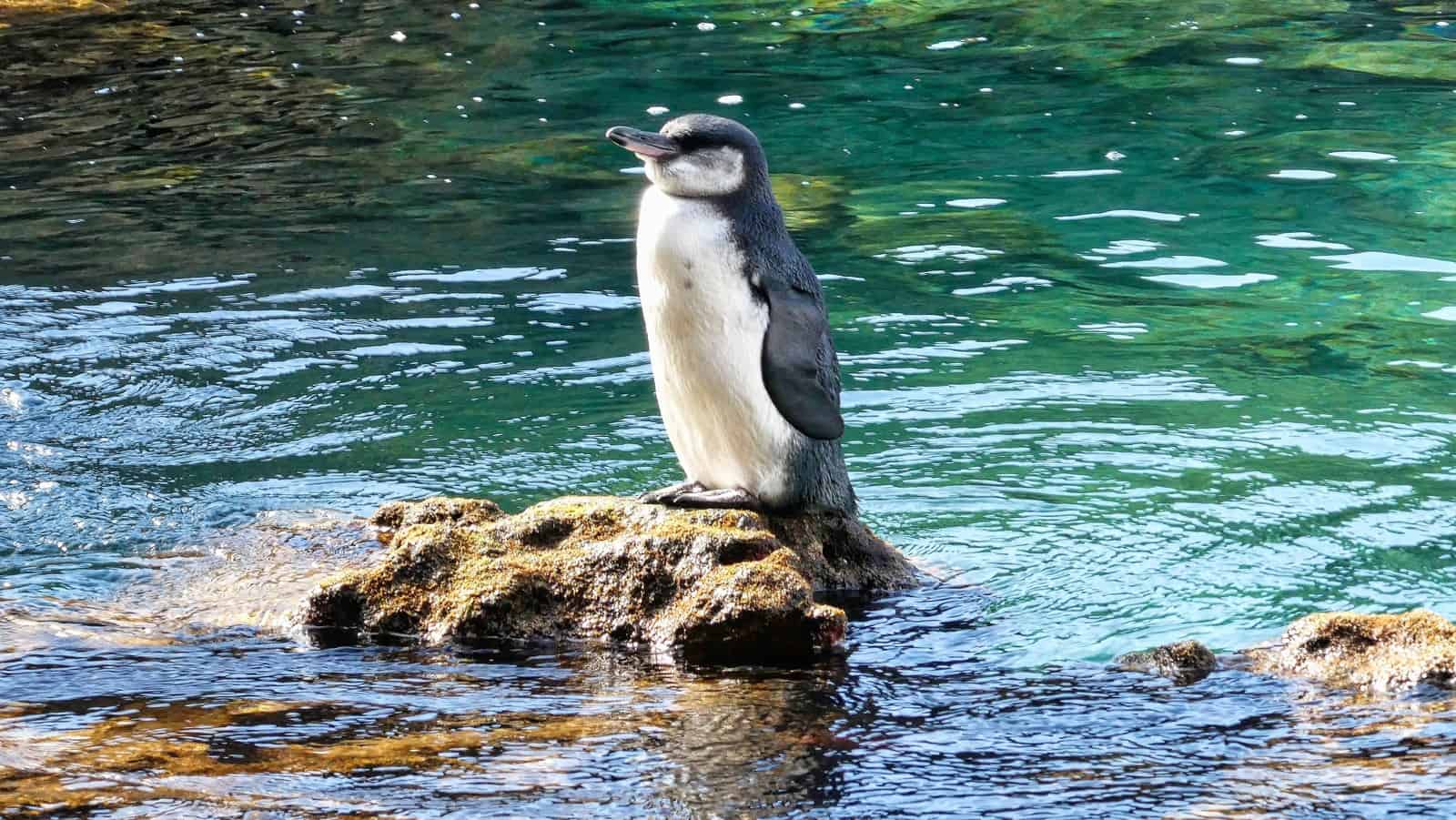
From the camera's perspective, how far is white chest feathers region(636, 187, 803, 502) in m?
5.09

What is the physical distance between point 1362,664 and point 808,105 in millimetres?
9889

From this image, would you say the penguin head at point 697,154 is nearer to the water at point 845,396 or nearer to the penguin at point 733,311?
the penguin at point 733,311

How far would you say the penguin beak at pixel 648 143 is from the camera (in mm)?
5035

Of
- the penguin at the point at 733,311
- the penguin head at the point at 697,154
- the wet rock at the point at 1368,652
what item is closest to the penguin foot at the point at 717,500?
the penguin at the point at 733,311

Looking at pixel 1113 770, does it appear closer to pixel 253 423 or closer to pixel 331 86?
pixel 253 423

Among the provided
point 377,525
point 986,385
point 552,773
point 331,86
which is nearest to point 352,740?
point 552,773

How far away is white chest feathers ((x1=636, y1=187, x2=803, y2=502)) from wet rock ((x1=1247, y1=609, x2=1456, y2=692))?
60.5 inches

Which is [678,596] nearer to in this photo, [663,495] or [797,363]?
[663,495]

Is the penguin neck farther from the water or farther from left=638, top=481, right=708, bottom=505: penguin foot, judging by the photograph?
the water

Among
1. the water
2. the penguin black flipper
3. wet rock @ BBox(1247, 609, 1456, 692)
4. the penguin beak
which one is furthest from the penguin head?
wet rock @ BBox(1247, 609, 1456, 692)

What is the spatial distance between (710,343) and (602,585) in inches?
30.6

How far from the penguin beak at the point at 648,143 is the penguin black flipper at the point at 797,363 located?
0.48 meters

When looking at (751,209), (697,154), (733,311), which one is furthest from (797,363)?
(697,154)

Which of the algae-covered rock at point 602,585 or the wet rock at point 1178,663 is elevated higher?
the algae-covered rock at point 602,585
